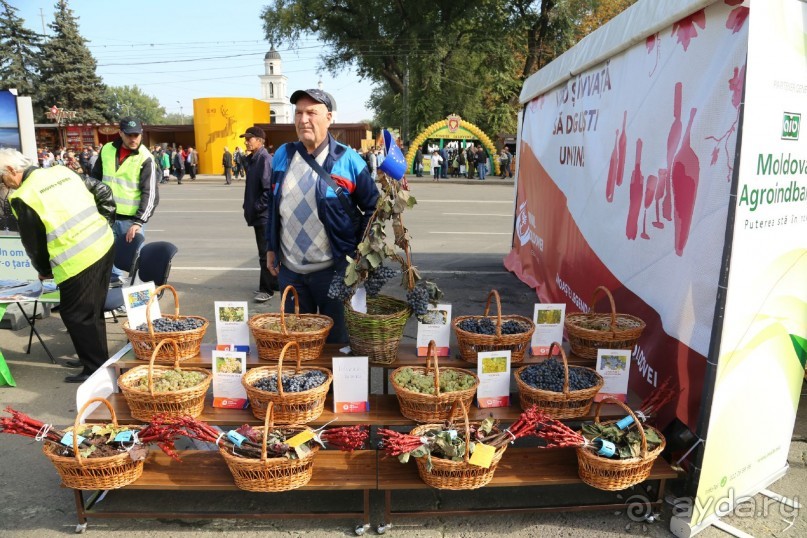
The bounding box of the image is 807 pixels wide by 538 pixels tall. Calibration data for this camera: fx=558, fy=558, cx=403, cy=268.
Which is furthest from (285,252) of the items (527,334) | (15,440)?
(15,440)

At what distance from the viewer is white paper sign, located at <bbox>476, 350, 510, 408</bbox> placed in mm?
2850

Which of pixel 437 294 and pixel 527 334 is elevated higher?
pixel 437 294

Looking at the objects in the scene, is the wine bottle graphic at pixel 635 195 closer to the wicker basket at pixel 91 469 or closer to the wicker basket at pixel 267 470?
the wicker basket at pixel 267 470

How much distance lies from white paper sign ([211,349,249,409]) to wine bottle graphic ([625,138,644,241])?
2594 millimetres

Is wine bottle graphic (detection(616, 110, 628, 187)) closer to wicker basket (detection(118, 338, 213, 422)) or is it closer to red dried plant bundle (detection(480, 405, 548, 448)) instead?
red dried plant bundle (detection(480, 405, 548, 448))

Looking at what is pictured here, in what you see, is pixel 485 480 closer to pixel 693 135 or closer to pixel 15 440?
pixel 693 135

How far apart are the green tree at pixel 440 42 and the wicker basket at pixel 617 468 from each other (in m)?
26.9

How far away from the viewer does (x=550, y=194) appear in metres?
5.70

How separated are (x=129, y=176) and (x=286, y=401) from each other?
3576 millimetres

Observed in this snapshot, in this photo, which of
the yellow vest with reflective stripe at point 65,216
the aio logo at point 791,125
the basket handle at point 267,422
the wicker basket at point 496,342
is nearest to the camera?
the basket handle at point 267,422

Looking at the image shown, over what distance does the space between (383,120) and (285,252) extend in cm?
3856

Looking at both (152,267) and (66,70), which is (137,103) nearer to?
(66,70)

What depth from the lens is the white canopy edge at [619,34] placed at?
3.08m

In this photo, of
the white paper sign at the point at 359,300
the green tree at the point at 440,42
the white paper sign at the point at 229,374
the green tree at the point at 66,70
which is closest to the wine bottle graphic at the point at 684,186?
→ the white paper sign at the point at 359,300
